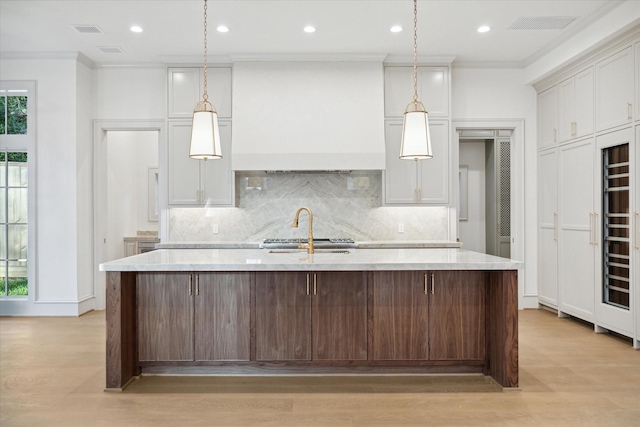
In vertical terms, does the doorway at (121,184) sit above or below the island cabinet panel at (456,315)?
above

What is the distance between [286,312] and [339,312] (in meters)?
0.38

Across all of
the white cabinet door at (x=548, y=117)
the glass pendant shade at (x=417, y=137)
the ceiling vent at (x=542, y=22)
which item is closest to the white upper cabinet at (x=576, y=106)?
the white cabinet door at (x=548, y=117)

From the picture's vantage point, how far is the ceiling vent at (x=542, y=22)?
4492mm

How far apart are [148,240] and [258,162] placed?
114 inches

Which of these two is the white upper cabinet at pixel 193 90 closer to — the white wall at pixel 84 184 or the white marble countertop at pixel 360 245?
the white wall at pixel 84 184

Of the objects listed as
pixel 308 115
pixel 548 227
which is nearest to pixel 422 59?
pixel 308 115

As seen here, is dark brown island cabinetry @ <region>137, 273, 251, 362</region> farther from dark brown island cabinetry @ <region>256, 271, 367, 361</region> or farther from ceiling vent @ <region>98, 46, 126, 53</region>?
ceiling vent @ <region>98, 46, 126, 53</region>

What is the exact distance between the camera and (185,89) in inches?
220

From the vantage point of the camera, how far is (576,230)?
5.04 m

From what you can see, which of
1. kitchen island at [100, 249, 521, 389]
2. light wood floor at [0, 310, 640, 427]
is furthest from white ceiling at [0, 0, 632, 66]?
light wood floor at [0, 310, 640, 427]

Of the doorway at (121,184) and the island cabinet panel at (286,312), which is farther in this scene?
the doorway at (121,184)

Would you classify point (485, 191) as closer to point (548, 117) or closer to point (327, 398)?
point (548, 117)

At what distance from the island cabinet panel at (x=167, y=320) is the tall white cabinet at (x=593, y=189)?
3.77 meters

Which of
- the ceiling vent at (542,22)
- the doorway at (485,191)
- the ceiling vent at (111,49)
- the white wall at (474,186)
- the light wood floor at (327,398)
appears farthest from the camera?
the white wall at (474,186)
